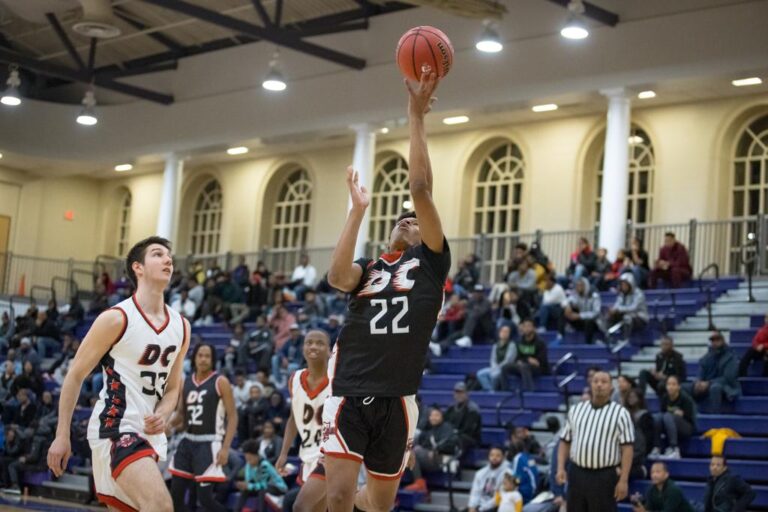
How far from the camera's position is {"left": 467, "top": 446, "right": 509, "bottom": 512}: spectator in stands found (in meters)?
14.7

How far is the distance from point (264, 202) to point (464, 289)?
11.6m

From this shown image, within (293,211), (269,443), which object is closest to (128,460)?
(269,443)

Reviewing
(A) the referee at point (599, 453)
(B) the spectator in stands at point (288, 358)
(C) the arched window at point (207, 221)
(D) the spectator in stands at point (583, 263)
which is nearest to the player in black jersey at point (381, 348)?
(A) the referee at point (599, 453)

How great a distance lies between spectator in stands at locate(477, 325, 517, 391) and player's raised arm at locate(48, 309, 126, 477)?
11.2m

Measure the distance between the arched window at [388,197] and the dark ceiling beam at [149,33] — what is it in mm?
5774

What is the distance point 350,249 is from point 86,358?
1766mm

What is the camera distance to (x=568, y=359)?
17.5m

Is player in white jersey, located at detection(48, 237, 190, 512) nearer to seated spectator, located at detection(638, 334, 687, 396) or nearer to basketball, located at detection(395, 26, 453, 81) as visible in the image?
basketball, located at detection(395, 26, 453, 81)

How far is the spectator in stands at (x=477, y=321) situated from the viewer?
1995cm

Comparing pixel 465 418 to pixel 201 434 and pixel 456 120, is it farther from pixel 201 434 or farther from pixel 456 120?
pixel 456 120

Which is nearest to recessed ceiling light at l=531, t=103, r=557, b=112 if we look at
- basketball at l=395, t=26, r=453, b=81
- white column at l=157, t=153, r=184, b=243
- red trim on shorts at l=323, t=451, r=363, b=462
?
white column at l=157, t=153, r=184, b=243

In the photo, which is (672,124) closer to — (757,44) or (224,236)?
(757,44)

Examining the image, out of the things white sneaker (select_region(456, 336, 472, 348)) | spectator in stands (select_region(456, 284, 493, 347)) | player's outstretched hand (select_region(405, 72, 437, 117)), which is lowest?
white sneaker (select_region(456, 336, 472, 348))

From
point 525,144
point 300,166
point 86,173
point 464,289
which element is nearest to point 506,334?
point 464,289
